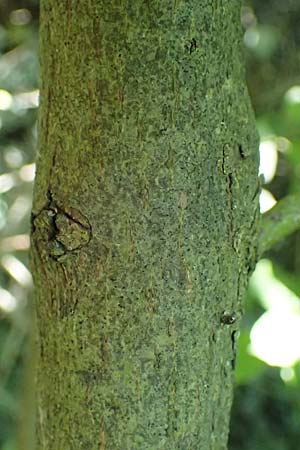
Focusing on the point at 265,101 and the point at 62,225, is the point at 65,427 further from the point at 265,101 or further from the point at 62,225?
the point at 265,101

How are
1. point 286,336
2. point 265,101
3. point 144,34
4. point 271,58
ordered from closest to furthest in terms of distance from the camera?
point 144,34
point 286,336
point 265,101
point 271,58

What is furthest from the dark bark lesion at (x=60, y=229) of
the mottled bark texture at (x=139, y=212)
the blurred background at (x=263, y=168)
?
the blurred background at (x=263, y=168)

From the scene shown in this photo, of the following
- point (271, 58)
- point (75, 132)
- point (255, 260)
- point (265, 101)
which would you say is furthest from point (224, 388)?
point (271, 58)

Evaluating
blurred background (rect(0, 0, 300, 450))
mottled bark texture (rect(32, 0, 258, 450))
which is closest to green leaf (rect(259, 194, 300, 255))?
mottled bark texture (rect(32, 0, 258, 450))

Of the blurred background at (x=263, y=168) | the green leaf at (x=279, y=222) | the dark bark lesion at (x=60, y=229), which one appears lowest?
the dark bark lesion at (x=60, y=229)

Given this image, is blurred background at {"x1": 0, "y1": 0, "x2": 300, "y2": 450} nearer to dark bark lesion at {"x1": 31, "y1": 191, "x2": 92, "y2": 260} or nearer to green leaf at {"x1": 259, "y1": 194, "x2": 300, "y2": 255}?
green leaf at {"x1": 259, "y1": 194, "x2": 300, "y2": 255}

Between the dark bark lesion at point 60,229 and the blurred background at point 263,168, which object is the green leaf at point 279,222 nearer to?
the dark bark lesion at point 60,229

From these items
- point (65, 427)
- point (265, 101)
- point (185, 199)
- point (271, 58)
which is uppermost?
point (271, 58)
